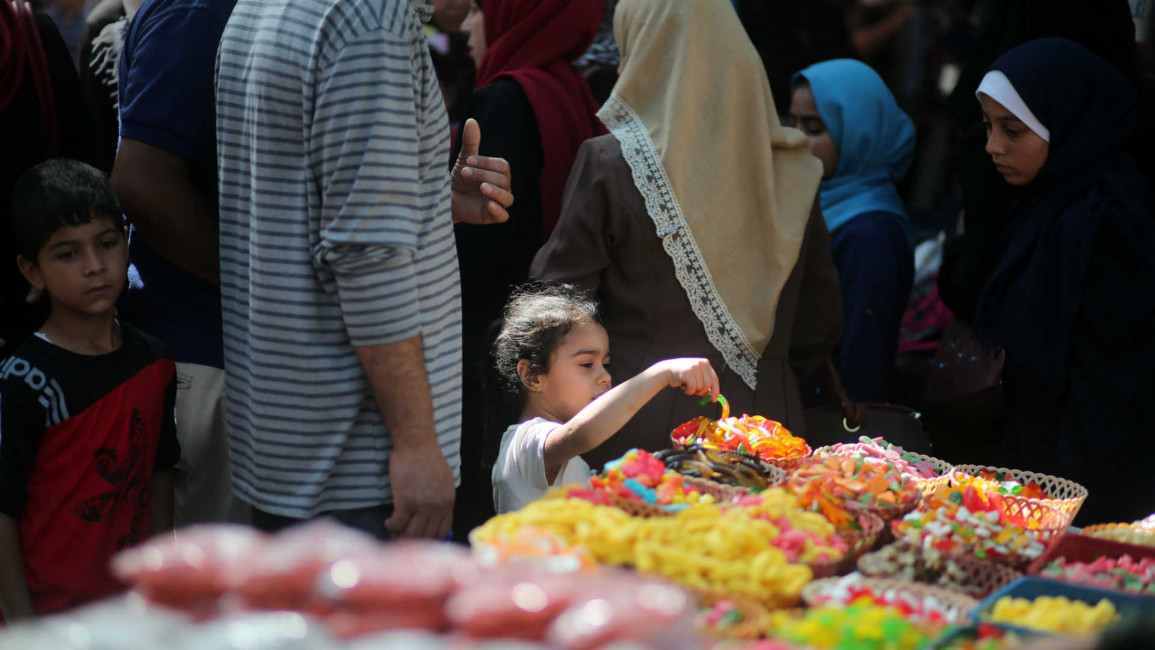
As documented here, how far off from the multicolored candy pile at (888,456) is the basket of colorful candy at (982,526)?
0.63 ft

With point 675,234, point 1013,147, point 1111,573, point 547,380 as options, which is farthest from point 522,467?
point 1013,147

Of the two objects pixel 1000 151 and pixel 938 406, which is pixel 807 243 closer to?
pixel 1000 151

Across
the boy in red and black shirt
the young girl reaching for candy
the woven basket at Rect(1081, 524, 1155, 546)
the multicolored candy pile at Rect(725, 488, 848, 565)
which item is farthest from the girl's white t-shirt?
the woven basket at Rect(1081, 524, 1155, 546)

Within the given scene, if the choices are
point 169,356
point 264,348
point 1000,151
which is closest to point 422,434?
point 264,348

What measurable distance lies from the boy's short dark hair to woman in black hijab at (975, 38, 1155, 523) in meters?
2.53

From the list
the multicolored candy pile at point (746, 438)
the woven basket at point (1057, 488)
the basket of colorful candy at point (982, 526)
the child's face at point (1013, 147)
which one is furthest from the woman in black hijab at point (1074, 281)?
the multicolored candy pile at point (746, 438)

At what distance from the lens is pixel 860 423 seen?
3.42 m

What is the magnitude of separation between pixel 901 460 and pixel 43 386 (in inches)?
72.7

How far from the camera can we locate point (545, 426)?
8.66 feet

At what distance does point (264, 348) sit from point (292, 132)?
0.39 m

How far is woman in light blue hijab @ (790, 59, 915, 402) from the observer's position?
3.81 m

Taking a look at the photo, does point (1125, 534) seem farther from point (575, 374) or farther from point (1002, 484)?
point (575, 374)

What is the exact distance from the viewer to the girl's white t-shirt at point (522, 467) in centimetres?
258

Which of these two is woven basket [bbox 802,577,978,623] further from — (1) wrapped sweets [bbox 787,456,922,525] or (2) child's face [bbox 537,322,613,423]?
(2) child's face [bbox 537,322,613,423]
